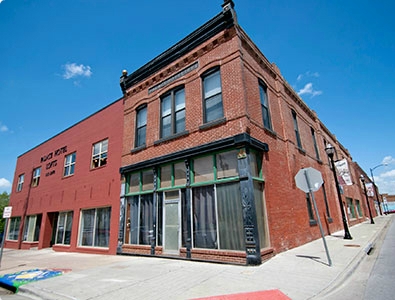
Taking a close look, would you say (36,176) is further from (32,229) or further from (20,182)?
(32,229)

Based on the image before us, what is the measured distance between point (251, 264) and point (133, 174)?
770 cm

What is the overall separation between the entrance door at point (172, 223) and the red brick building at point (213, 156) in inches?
1.6

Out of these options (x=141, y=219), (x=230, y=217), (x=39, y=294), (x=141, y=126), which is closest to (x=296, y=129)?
(x=230, y=217)

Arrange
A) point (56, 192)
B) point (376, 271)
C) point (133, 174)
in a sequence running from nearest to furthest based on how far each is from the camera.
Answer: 1. point (376, 271)
2. point (133, 174)
3. point (56, 192)

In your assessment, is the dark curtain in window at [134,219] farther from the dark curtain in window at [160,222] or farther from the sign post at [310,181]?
the sign post at [310,181]

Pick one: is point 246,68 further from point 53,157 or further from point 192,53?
point 53,157

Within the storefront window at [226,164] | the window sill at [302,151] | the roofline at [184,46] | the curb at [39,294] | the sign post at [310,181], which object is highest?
the roofline at [184,46]

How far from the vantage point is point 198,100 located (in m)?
10.2

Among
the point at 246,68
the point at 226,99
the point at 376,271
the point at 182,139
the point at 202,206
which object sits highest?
the point at 246,68

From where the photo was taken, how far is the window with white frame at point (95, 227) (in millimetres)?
13234

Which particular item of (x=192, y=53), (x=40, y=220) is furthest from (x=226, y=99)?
(x=40, y=220)

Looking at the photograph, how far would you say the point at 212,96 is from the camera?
32.5 ft

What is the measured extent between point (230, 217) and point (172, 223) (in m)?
2.89

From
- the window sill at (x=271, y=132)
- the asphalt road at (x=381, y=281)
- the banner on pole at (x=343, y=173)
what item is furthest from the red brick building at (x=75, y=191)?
the banner on pole at (x=343, y=173)
